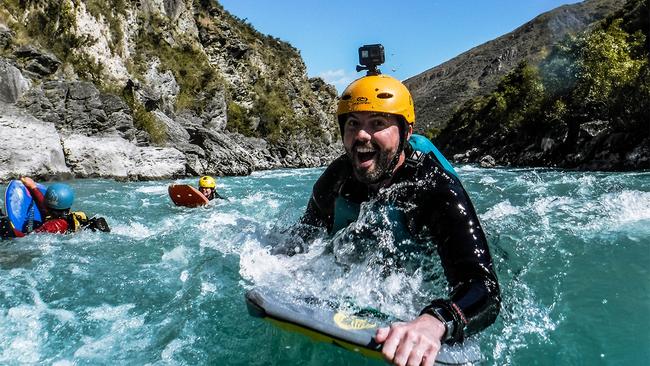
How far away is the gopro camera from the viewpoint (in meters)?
4.04

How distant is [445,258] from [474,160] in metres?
50.3

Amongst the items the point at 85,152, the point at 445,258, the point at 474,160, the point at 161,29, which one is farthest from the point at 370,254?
the point at 474,160

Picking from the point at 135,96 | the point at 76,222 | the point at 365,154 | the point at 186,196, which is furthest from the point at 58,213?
the point at 135,96

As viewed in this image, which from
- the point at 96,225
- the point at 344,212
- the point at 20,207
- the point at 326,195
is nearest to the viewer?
the point at 344,212

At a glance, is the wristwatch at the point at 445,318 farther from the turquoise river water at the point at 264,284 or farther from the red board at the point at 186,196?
the red board at the point at 186,196

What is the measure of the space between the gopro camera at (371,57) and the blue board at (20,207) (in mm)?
5408

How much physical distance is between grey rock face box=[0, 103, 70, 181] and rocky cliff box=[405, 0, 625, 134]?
419 ft

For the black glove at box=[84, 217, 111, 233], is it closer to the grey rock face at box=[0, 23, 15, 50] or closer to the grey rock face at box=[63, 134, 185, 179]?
the grey rock face at box=[63, 134, 185, 179]

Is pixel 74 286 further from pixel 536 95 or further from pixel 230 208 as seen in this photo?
pixel 536 95

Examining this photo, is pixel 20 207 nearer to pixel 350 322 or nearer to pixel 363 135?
pixel 363 135

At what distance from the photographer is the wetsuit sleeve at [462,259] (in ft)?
7.63

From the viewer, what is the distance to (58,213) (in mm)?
6734

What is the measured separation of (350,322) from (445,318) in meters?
0.46

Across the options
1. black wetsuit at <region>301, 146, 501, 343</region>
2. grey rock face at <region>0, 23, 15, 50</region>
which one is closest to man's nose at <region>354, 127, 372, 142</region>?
black wetsuit at <region>301, 146, 501, 343</region>
